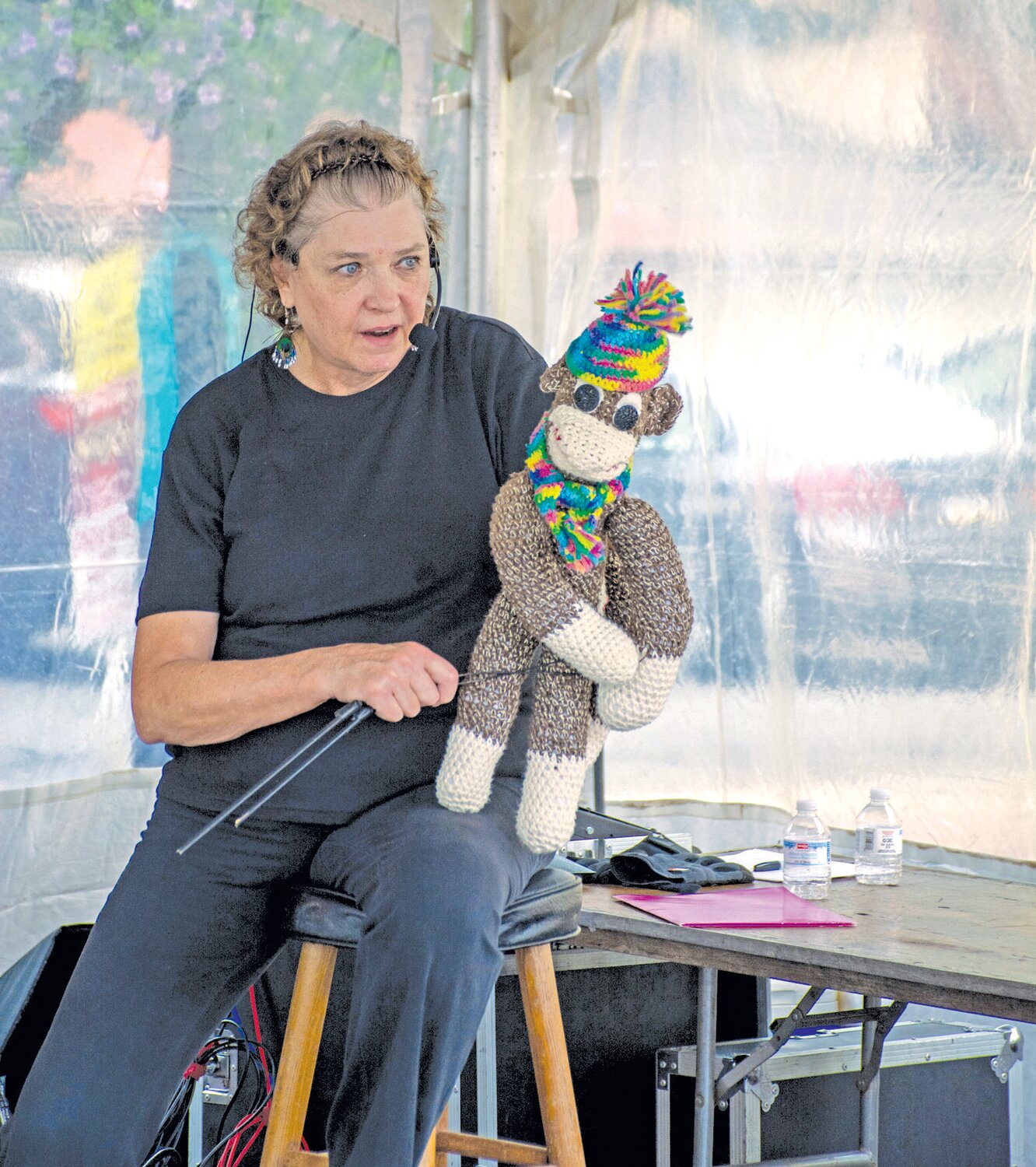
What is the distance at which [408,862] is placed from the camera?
1.03 meters

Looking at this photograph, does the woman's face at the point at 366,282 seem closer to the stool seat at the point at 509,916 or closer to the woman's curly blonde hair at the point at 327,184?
the woman's curly blonde hair at the point at 327,184

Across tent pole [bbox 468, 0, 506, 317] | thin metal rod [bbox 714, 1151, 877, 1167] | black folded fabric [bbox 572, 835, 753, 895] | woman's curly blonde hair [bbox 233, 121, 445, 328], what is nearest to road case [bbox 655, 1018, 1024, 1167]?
thin metal rod [bbox 714, 1151, 877, 1167]

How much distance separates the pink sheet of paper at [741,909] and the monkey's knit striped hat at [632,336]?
2.30ft

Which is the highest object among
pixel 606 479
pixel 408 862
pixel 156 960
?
pixel 606 479

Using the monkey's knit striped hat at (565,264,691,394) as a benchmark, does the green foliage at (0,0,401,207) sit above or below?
above

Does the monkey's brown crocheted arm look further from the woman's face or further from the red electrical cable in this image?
the red electrical cable

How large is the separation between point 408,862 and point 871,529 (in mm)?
1358

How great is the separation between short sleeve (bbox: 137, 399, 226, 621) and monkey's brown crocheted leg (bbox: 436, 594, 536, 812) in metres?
0.34

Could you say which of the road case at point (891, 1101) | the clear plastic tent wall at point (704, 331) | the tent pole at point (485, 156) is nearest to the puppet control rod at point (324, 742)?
the road case at point (891, 1101)

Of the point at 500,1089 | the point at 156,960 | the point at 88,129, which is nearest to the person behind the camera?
the point at 156,960

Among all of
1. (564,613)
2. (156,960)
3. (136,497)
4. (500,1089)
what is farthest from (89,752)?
(564,613)

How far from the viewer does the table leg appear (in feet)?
5.08

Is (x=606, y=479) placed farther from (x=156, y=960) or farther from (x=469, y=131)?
(x=469, y=131)

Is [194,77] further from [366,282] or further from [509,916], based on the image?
[509,916]
